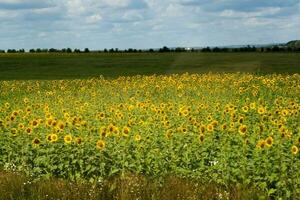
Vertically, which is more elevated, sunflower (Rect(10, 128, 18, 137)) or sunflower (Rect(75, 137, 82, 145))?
sunflower (Rect(75, 137, 82, 145))

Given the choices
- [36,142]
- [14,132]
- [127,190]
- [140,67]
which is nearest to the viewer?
[127,190]

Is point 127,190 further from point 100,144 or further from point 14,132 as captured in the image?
point 14,132

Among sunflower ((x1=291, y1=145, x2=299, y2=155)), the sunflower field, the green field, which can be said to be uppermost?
sunflower ((x1=291, y1=145, x2=299, y2=155))

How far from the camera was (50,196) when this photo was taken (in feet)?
24.4

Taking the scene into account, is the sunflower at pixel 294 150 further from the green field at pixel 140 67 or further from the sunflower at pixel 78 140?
the green field at pixel 140 67

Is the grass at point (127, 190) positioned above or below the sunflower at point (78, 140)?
below

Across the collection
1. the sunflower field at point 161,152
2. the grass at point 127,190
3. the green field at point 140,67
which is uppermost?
the sunflower field at point 161,152

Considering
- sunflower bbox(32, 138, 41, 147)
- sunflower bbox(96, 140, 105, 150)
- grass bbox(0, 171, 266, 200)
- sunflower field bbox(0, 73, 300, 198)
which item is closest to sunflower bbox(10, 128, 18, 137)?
sunflower field bbox(0, 73, 300, 198)

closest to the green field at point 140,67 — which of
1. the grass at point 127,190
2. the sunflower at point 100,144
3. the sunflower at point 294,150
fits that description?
the sunflower at point 100,144

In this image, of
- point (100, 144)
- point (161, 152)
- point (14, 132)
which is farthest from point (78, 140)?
point (14, 132)

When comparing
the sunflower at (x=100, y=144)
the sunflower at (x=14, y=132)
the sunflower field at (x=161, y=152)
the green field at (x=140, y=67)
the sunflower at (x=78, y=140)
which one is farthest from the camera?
the green field at (x=140, y=67)

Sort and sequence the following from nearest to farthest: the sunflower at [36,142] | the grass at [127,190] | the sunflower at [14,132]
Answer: the grass at [127,190], the sunflower at [36,142], the sunflower at [14,132]

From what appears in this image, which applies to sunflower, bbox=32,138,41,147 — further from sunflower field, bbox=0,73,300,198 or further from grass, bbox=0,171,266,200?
grass, bbox=0,171,266,200

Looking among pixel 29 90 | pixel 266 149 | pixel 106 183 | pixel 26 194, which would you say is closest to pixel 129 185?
pixel 106 183
